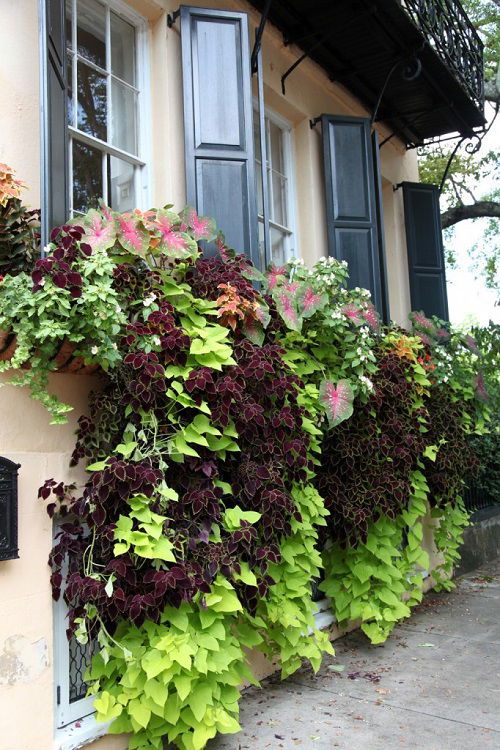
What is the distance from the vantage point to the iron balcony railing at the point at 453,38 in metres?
6.28

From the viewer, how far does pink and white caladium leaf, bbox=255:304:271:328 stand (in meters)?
3.72

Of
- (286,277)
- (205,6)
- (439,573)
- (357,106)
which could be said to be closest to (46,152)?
(286,277)

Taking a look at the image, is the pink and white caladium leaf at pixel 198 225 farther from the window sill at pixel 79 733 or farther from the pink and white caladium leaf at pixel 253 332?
the window sill at pixel 79 733

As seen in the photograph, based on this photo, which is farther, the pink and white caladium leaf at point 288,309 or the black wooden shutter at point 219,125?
the black wooden shutter at point 219,125

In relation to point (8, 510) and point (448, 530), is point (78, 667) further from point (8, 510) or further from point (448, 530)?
point (448, 530)

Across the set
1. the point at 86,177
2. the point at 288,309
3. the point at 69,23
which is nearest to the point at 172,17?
the point at 69,23

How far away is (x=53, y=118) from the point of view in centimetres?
321

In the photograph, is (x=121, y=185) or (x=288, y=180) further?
(x=288, y=180)

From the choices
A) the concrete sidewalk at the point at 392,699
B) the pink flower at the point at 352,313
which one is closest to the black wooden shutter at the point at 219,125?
the pink flower at the point at 352,313

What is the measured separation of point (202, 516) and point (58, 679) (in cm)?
107

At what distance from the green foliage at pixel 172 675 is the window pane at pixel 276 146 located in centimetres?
429

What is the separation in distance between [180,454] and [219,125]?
8.06 ft

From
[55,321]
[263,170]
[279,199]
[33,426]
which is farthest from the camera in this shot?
[279,199]

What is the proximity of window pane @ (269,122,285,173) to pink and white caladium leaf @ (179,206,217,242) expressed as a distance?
2.55 metres
